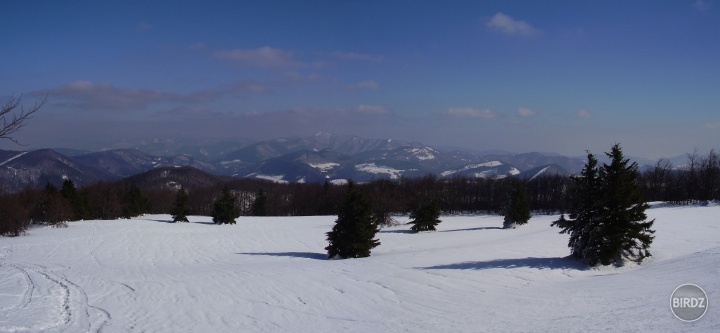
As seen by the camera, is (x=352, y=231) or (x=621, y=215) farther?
(x=352, y=231)

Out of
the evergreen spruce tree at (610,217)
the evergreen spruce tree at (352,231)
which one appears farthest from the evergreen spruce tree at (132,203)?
the evergreen spruce tree at (610,217)

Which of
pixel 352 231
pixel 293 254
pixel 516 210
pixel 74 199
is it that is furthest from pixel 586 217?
pixel 74 199

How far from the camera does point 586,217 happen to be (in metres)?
18.6

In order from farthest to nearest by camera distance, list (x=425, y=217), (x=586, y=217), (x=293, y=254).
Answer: (x=425, y=217) < (x=293, y=254) < (x=586, y=217)

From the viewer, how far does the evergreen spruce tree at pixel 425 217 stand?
44938mm

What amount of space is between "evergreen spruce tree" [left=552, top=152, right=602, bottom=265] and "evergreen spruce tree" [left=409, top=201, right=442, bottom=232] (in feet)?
83.9

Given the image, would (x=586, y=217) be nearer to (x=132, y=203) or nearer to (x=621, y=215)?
(x=621, y=215)

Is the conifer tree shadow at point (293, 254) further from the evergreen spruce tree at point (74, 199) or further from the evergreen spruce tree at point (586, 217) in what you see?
the evergreen spruce tree at point (74, 199)

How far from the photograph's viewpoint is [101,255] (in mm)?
29375

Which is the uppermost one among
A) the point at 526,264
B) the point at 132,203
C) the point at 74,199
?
the point at 526,264

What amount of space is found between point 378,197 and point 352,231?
38153 mm

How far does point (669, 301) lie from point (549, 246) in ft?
52.3

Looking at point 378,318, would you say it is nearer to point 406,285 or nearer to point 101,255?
point 406,285

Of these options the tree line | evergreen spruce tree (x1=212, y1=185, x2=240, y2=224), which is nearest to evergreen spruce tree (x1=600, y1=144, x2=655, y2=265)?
the tree line
